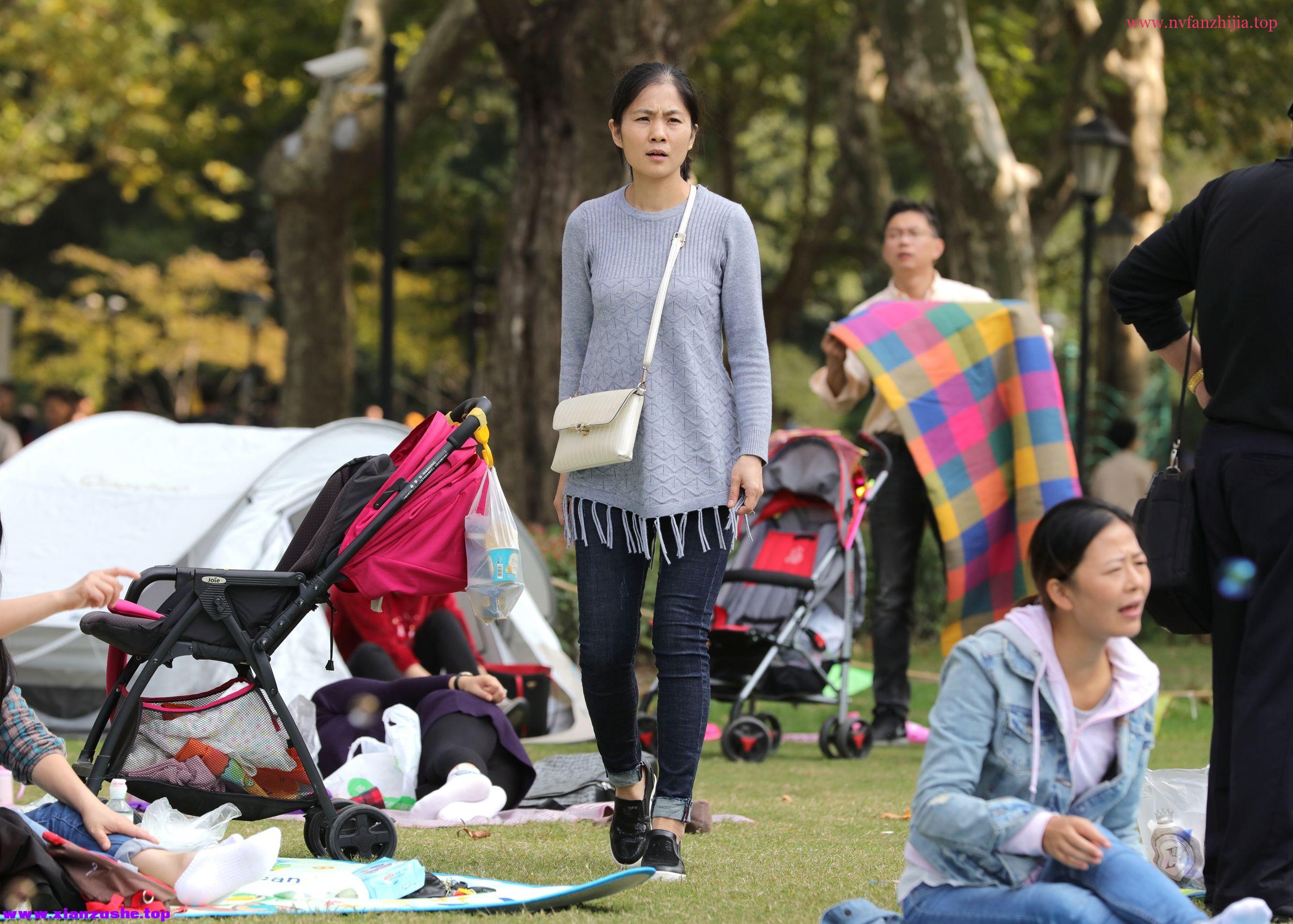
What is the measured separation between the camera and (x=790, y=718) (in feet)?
31.3

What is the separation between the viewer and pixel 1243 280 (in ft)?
12.5

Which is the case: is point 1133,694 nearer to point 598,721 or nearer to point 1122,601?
point 1122,601

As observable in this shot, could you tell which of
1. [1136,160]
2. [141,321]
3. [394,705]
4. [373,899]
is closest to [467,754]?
[394,705]

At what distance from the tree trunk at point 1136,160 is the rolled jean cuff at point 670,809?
15.5 meters

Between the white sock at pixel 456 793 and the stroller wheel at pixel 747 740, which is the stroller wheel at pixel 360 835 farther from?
the stroller wheel at pixel 747 740

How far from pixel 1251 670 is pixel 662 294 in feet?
5.48

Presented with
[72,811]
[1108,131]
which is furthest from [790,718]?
[1108,131]

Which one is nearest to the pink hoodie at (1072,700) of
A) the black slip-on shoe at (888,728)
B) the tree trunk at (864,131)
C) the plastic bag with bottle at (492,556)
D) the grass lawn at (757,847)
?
the grass lawn at (757,847)

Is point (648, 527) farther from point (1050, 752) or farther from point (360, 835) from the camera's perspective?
point (1050, 752)

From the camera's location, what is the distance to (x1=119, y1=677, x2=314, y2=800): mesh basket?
456 centimetres

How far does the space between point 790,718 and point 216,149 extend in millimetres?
18542

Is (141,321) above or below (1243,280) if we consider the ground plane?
above

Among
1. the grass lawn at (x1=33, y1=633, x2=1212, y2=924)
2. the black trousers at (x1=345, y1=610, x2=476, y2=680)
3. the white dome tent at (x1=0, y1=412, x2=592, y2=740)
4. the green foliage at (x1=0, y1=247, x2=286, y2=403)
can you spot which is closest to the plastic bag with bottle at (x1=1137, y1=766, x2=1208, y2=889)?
the grass lawn at (x1=33, y1=633, x2=1212, y2=924)

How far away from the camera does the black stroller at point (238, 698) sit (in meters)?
4.41
